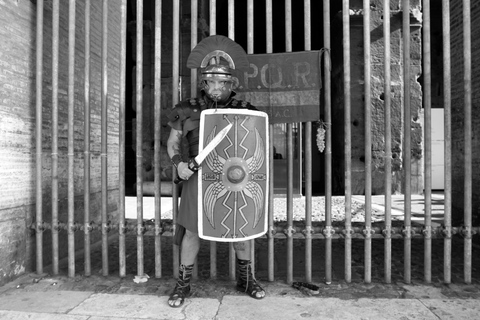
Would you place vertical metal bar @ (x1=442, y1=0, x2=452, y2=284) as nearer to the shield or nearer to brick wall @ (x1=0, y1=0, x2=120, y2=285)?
the shield

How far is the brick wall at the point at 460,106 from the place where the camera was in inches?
152

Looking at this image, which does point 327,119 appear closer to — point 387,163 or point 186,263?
point 387,163

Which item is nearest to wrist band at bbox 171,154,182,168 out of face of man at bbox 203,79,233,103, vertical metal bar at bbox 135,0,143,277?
face of man at bbox 203,79,233,103

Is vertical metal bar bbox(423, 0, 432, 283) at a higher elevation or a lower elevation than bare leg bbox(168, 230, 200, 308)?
higher

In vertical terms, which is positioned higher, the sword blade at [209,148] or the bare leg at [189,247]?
the sword blade at [209,148]

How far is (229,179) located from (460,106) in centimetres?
313

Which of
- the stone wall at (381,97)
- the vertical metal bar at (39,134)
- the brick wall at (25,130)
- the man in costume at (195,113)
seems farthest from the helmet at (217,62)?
the stone wall at (381,97)

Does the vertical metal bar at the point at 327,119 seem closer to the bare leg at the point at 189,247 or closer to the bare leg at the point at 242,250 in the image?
the bare leg at the point at 242,250

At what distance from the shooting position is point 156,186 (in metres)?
3.38

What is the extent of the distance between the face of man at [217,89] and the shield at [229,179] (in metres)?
0.19

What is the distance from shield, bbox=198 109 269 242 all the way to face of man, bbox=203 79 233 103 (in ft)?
0.62

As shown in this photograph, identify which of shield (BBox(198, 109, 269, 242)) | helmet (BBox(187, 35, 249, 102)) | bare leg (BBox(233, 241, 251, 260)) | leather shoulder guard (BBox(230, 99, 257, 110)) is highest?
helmet (BBox(187, 35, 249, 102))

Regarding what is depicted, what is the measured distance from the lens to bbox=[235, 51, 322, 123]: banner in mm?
3219

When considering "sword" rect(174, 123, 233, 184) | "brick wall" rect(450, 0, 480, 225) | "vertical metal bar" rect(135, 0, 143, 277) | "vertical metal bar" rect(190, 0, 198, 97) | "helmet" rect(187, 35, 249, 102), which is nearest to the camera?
"sword" rect(174, 123, 233, 184)
